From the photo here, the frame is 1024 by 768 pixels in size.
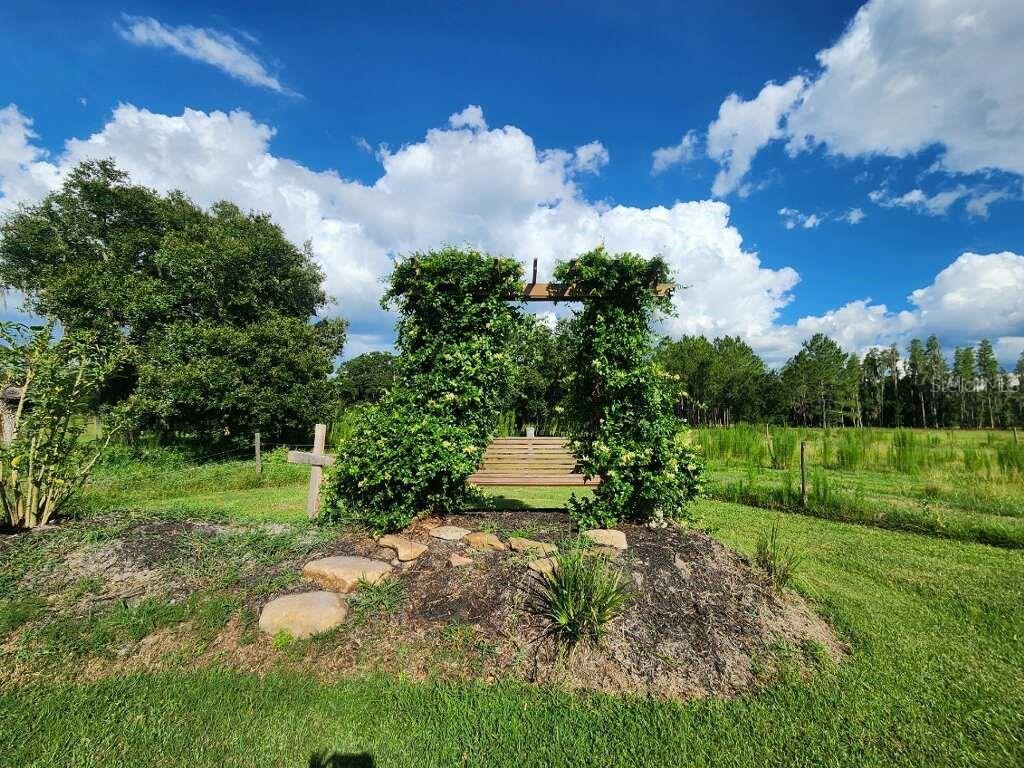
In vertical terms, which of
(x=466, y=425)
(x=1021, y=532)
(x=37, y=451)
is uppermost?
(x=466, y=425)

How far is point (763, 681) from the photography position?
2.93 meters

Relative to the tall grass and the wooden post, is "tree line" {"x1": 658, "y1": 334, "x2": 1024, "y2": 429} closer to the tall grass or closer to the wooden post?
the tall grass

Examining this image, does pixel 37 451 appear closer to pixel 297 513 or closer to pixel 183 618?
pixel 183 618

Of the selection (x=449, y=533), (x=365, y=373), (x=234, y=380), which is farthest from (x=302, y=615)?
(x=365, y=373)

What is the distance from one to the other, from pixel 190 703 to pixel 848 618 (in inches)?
201

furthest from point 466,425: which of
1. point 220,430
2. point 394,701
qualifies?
point 220,430

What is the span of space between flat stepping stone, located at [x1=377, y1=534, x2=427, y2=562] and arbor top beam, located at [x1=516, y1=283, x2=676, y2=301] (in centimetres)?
291

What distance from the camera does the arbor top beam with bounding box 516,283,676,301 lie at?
487 cm

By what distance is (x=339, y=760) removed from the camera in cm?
232

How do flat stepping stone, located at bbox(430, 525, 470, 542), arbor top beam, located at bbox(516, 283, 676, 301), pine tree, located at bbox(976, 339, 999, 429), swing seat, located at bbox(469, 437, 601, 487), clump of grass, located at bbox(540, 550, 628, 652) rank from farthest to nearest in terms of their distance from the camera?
1. pine tree, located at bbox(976, 339, 999, 429)
2. swing seat, located at bbox(469, 437, 601, 487)
3. arbor top beam, located at bbox(516, 283, 676, 301)
4. flat stepping stone, located at bbox(430, 525, 470, 542)
5. clump of grass, located at bbox(540, 550, 628, 652)

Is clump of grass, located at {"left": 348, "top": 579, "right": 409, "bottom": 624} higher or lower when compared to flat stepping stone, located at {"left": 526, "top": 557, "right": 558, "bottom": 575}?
lower

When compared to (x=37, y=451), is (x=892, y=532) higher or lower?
lower

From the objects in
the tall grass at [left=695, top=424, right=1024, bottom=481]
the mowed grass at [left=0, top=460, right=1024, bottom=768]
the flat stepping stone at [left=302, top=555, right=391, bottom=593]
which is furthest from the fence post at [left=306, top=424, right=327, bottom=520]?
the tall grass at [left=695, top=424, right=1024, bottom=481]

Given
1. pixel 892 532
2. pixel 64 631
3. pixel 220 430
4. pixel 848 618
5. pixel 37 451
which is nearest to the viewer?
pixel 64 631
